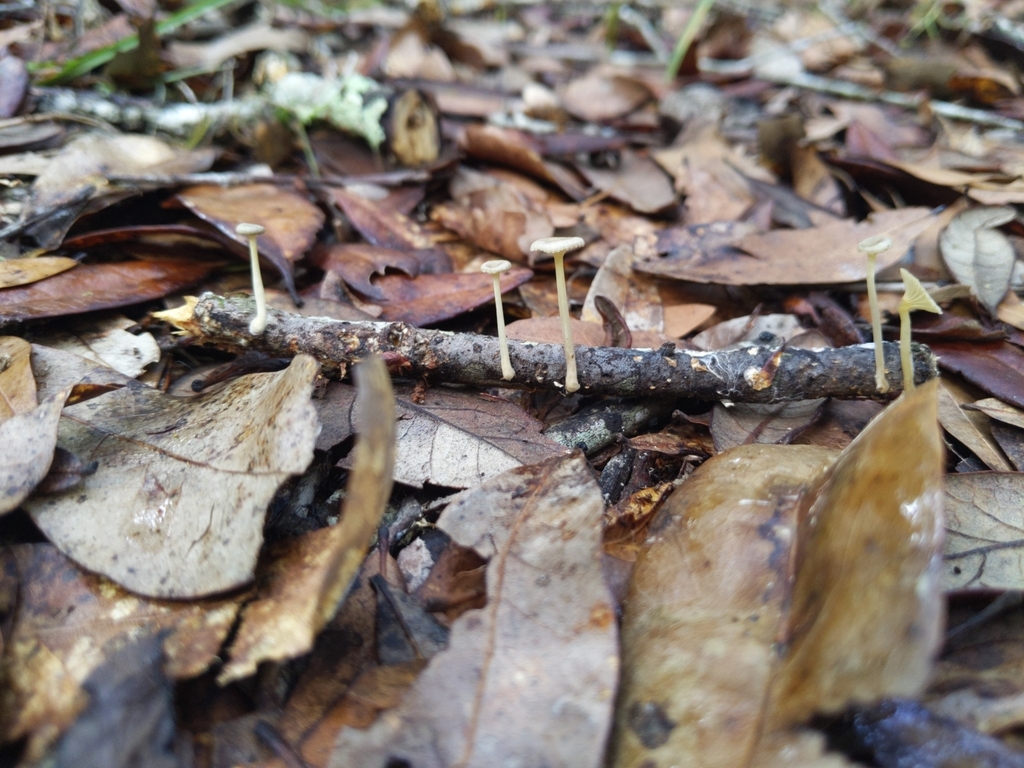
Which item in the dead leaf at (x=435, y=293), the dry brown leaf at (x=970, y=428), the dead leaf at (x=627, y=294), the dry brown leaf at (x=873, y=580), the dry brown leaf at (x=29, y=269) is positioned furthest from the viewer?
the dead leaf at (x=627, y=294)

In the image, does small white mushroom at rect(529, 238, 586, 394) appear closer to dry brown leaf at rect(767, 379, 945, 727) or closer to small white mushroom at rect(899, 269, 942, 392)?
dry brown leaf at rect(767, 379, 945, 727)

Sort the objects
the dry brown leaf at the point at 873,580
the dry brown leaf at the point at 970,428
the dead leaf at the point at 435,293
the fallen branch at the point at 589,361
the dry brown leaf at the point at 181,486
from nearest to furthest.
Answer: the dry brown leaf at the point at 873,580, the dry brown leaf at the point at 181,486, the dry brown leaf at the point at 970,428, the fallen branch at the point at 589,361, the dead leaf at the point at 435,293

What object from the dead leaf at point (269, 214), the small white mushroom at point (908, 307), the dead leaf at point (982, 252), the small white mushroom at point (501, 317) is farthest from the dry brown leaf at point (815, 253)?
the dead leaf at point (269, 214)

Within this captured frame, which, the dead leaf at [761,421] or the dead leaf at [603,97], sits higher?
the dead leaf at [603,97]

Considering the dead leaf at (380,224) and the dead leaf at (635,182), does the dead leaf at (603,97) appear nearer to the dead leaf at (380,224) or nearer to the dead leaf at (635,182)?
the dead leaf at (635,182)

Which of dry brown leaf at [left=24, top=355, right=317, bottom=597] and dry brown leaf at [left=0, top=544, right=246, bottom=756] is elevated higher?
dry brown leaf at [left=24, top=355, right=317, bottom=597]

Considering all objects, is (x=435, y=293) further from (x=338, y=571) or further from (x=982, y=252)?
(x=982, y=252)

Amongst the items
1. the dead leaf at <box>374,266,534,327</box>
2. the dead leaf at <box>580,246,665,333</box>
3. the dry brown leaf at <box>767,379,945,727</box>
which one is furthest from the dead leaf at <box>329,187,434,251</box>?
the dry brown leaf at <box>767,379,945,727</box>

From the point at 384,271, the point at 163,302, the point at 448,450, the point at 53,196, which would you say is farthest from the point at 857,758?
the point at 53,196
